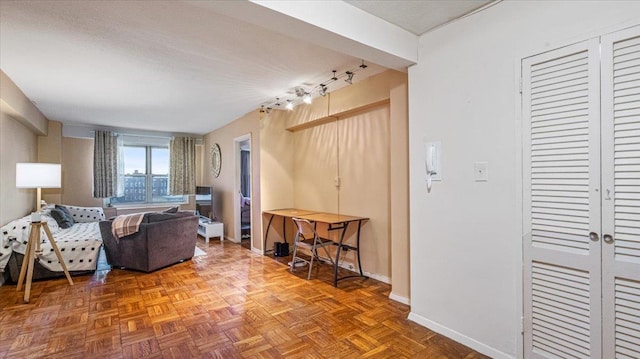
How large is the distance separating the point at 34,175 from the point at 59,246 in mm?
1090

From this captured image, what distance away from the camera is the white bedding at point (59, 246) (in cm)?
334

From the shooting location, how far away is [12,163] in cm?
399

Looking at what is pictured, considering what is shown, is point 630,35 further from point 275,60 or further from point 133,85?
point 133,85

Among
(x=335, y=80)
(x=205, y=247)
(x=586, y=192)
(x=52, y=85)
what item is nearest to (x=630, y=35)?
(x=586, y=192)

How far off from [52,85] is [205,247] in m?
3.17

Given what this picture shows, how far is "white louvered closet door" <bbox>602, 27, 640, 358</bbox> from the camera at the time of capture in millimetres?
1447

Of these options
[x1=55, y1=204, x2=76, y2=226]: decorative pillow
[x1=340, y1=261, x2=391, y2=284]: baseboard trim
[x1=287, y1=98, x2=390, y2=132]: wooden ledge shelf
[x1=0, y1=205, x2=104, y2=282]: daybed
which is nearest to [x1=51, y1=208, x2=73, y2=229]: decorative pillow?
[x1=55, y1=204, x2=76, y2=226]: decorative pillow

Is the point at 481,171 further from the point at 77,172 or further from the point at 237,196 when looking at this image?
the point at 77,172

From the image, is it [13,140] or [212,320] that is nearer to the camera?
[212,320]

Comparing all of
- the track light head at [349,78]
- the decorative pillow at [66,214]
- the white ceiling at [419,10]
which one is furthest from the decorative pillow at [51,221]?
the white ceiling at [419,10]

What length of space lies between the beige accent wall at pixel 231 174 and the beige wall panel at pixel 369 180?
1.57m

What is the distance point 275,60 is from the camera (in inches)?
112

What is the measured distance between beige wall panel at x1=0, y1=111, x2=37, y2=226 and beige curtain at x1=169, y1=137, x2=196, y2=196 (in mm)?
2492

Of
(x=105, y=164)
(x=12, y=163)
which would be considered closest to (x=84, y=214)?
(x=105, y=164)
